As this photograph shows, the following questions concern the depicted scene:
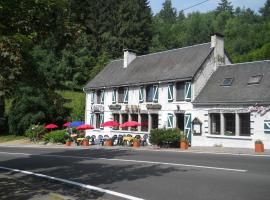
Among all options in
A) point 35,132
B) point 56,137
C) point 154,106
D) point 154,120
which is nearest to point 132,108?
point 154,120

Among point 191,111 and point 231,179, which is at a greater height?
point 191,111

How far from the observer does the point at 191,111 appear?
28.6 metres

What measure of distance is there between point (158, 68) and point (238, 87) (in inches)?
340

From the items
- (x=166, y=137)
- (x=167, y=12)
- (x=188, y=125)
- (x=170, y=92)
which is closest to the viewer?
(x=166, y=137)

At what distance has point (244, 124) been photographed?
25.5 meters

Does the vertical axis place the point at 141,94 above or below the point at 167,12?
below

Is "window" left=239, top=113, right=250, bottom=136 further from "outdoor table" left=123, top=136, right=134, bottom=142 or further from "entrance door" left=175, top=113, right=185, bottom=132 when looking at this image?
"outdoor table" left=123, top=136, right=134, bottom=142

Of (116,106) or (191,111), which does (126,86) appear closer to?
(116,106)

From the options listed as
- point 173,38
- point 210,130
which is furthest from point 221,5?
point 210,130

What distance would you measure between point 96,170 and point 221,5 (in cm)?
10819

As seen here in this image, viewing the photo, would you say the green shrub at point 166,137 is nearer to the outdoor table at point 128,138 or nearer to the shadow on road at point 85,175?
the outdoor table at point 128,138

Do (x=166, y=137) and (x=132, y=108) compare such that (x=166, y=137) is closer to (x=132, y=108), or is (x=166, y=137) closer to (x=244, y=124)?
(x=244, y=124)

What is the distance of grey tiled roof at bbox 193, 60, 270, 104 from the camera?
2498 centimetres

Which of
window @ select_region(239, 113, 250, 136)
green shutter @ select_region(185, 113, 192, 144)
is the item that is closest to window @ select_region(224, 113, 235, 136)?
window @ select_region(239, 113, 250, 136)
